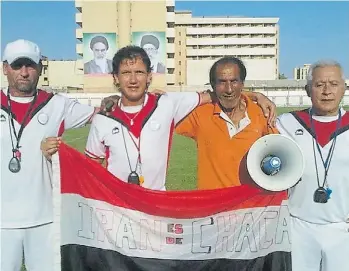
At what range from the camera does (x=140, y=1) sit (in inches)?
2931

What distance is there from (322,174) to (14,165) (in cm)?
233

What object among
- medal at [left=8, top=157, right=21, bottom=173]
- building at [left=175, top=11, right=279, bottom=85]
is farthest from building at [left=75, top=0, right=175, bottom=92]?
medal at [left=8, top=157, right=21, bottom=173]

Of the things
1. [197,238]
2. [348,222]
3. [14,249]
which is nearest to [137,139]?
[197,238]

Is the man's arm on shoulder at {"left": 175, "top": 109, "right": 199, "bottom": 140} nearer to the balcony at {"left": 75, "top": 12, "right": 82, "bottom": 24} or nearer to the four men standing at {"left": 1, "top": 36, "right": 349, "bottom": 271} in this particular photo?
the four men standing at {"left": 1, "top": 36, "right": 349, "bottom": 271}

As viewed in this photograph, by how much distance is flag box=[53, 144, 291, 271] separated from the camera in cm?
457

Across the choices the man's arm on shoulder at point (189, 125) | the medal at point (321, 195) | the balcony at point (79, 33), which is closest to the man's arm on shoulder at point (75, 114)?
the man's arm on shoulder at point (189, 125)

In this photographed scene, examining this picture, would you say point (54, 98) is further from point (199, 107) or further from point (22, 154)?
point (199, 107)

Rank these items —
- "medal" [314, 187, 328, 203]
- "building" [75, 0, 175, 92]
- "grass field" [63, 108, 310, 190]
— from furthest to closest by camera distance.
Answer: "building" [75, 0, 175, 92] < "grass field" [63, 108, 310, 190] < "medal" [314, 187, 328, 203]

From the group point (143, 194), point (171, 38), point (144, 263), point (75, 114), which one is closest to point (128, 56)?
point (75, 114)

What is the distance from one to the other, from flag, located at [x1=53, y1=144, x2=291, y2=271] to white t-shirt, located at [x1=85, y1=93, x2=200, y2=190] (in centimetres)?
11

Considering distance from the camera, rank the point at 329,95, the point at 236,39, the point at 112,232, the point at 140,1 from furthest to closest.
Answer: the point at 236,39 → the point at 140,1 → the point at 112,232 → the point at 329,95

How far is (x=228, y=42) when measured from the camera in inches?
3974

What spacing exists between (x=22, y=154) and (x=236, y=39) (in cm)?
9920

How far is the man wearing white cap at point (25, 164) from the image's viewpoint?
4.38 metres
